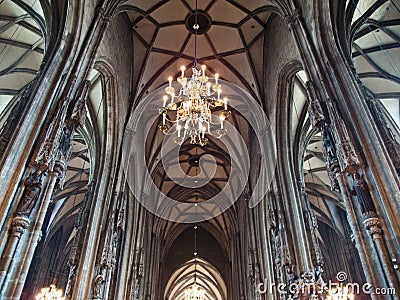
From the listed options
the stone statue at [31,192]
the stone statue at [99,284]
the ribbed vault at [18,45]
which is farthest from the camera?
the ribbed vault at [18,45]

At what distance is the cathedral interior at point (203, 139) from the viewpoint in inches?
253

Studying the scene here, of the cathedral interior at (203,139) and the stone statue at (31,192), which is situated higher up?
the cathedral interior at (203,139)

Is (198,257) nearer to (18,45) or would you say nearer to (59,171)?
(18,45)

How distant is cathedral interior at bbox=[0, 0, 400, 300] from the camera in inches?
253

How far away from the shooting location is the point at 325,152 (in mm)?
7551

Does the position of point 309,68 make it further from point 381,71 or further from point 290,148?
point 381,71

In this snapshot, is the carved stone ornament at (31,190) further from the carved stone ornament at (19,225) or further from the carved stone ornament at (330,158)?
the carved stone ornament at (330,158)

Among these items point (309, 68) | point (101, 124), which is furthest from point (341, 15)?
point (101, 124)

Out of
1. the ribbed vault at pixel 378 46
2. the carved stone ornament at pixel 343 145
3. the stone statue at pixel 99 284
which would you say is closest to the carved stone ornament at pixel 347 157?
the carved stone ornament at pixel 343 145

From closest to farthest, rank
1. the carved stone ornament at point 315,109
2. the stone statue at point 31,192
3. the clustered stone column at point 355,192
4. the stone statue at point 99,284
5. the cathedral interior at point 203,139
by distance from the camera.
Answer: the clustered stone column at point 355,192 < the stone statue at point 31,192 < the cathedral interior at point 203,139 < the carved stone ornament at point 315,109 < the stone statue at point 99,284

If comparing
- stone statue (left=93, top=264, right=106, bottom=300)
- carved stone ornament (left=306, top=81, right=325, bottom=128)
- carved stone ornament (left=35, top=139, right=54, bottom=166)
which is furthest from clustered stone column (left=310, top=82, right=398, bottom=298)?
stone statue (left=93, top=264, right=106, bottom=300)

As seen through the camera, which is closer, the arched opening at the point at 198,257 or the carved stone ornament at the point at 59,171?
the carved stone ornament at the point at 59,171

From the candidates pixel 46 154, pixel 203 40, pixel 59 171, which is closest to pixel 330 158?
pixel 59 171

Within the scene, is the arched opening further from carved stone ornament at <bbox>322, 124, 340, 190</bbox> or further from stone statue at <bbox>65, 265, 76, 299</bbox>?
carved stone ornament at <bbox>322, 124, 340, 190</bbox>
